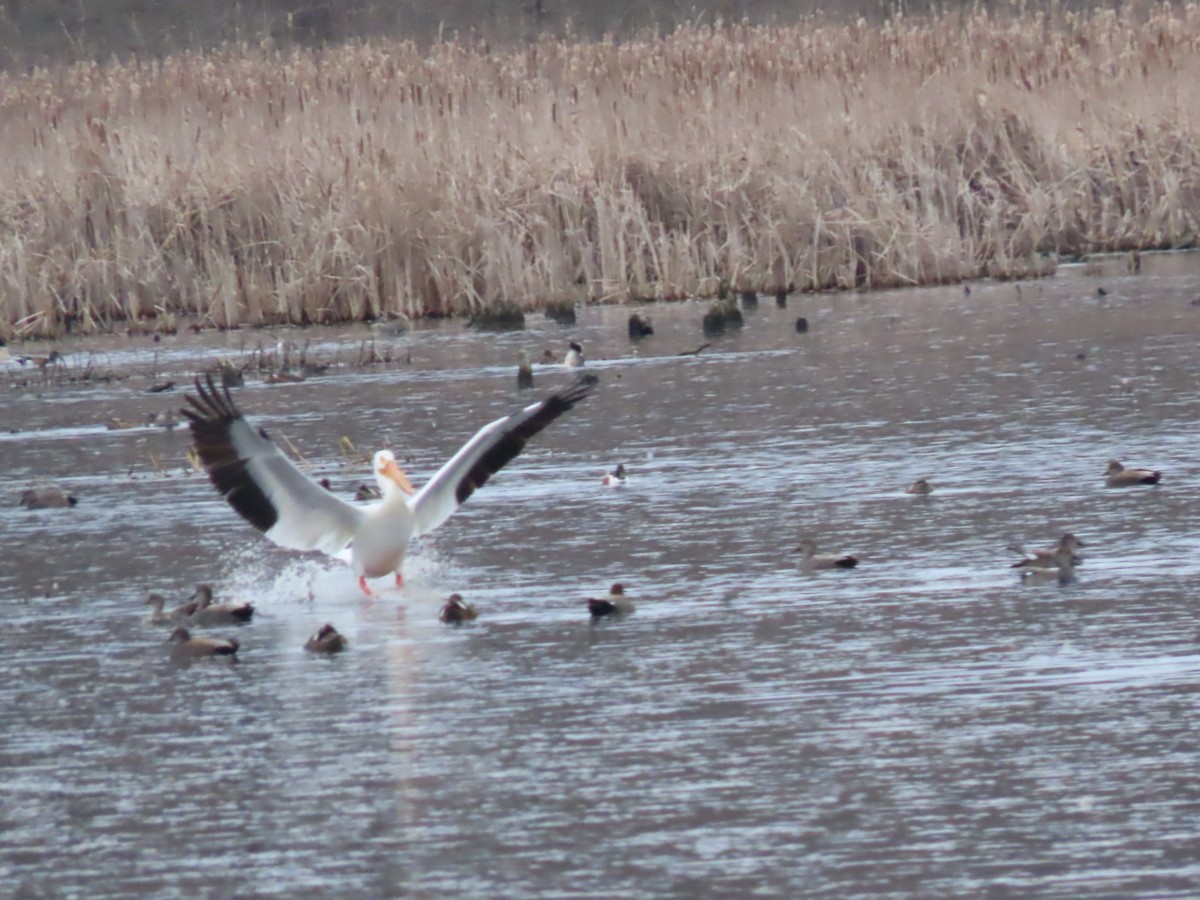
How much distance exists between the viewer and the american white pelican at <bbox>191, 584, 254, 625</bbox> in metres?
6.78

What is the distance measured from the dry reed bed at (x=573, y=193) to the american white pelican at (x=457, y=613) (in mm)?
8842

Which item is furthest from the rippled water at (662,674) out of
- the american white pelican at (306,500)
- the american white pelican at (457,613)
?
the american white pelican at (306,500)

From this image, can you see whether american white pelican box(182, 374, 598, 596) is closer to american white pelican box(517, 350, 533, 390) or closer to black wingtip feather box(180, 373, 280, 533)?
black wingtip feather box(180, 373, 280, 533)

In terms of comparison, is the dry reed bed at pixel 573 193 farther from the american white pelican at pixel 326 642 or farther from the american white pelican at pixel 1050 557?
the american white pelican at pixel 326 642

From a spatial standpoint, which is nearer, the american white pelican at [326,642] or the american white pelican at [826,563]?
the american white pelican at [326,642]

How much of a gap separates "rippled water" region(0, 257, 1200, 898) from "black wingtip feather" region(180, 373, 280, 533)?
23cm

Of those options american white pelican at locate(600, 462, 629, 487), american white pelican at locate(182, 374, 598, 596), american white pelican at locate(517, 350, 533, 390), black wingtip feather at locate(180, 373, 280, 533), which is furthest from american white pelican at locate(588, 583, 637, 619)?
american white pelican at locate(517, 350, 533, 390)

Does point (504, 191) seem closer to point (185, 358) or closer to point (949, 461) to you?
point (185, 358)

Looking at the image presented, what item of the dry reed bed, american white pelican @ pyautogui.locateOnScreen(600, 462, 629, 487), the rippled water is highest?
the dry reed bed

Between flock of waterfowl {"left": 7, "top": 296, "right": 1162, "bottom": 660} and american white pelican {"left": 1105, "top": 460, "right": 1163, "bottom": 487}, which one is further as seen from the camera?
american white pelican {"left": 1105, "top": 460, "right": 1163, "bottom": 487}

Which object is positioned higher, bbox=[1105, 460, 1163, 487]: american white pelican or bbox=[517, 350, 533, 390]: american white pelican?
bbox=[517, 350, 533, 390]: american white pelican

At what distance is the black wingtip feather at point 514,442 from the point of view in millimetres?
7867

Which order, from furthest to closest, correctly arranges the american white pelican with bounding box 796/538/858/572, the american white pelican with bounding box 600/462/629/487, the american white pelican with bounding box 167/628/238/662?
1. the american white pelican with bounding box 600/462/629/487
2. the american white pelican with bounding box 796/538/858/572
3. the american white pelican with bounding box 167/628/238/662

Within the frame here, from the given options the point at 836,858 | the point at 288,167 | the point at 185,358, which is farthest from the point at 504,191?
the point at 836,858
